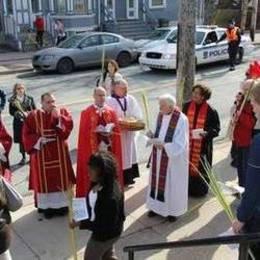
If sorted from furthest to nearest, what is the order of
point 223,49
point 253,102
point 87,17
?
point 87,17 < point 223,49 < point 253,102

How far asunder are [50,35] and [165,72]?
913 centimetres

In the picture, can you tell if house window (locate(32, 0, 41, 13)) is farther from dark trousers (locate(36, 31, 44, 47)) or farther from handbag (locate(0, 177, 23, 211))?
handbag (locate(0, 177, 23, 211))

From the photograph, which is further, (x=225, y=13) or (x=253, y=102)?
(x=225, y=13)

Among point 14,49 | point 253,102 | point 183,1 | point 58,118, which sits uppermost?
point 183,1

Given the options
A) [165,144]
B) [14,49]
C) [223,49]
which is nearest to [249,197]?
[165,144]

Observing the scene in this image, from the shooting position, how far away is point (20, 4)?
80.1ft

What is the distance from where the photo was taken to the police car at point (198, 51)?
17500 mm

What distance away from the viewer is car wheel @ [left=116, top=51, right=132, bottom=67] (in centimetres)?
1948

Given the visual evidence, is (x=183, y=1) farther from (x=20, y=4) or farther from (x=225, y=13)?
(x=225, y=13)

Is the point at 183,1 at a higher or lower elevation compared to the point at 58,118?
higher

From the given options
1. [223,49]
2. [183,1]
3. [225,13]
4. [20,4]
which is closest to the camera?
[183,1]

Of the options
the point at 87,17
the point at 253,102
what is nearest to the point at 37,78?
the point at 87,17

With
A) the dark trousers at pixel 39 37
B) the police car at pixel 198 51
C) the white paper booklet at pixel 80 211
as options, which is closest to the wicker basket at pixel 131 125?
the white paper booklet at pixel 80 211

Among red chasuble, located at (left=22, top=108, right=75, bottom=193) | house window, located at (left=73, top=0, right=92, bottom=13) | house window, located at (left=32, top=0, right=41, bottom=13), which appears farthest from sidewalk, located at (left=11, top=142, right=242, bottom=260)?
house window, located at (left=73, top=0, right=92, bottom=13)
